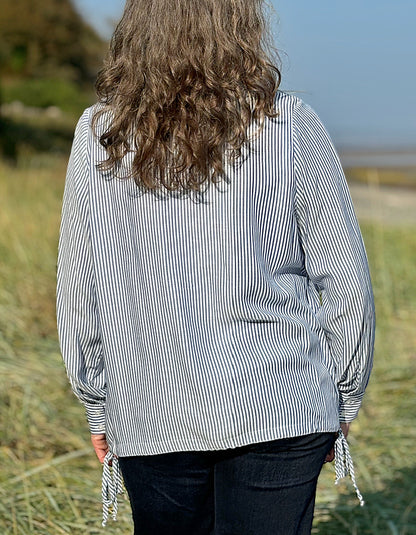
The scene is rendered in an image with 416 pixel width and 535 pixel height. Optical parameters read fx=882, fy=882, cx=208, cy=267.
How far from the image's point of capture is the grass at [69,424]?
289 cm

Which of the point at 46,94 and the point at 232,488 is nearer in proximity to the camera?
the point at 232,488

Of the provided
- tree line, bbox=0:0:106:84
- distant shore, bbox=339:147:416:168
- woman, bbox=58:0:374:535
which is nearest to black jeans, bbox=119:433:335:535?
woman, bbox=58:0:374:535

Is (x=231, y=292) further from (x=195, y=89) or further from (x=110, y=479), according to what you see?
(x=110, y=479)

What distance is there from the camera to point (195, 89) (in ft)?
5.17

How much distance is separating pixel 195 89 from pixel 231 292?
368 mm

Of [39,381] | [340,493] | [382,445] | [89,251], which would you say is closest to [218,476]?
[89,251]

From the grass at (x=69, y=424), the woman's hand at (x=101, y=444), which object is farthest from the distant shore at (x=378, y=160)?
the woman's hand at (x=101, y=444)

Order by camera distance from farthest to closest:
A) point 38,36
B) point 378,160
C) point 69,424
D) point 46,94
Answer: point 378,160 → point 38,36 → point 46,94 → point 69,424

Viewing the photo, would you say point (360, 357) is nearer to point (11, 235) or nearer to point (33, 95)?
point (11, 235)

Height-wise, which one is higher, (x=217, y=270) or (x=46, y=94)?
(x=46, y=94)

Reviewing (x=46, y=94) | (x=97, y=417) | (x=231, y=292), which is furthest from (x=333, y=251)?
(x=46, y=94)

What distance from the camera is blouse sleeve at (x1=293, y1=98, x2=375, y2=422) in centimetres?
162

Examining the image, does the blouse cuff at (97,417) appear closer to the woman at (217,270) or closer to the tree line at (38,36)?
the woman at (217,270)

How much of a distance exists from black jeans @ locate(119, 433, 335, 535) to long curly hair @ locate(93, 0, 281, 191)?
1.64 ft
